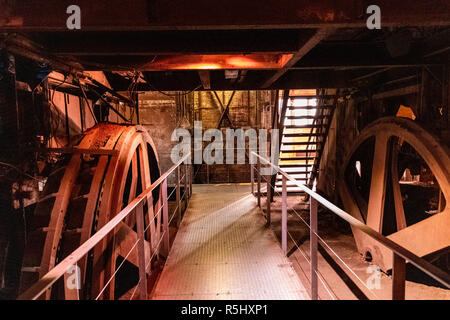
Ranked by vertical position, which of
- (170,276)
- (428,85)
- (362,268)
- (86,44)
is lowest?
(362,268)

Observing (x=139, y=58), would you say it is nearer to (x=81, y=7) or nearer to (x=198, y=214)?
(x=81, y=7)

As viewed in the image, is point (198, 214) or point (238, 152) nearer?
point (198, 214)

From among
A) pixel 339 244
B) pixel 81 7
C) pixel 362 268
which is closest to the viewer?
pixel 81 7

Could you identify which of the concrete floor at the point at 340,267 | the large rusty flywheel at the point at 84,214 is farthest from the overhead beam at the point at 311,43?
the large rusty flywheel at the point at 84,214

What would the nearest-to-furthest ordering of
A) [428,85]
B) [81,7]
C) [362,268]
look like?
[81,7]
[428,85]
[362,268]

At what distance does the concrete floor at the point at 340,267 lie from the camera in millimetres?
4352

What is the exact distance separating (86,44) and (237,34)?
1.85m

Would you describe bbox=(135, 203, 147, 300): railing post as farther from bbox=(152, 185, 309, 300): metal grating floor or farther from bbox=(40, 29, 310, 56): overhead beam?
bbox=(40, 29, 310, 56): overhead beam

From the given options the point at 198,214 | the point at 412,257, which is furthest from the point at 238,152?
the point at 412,257

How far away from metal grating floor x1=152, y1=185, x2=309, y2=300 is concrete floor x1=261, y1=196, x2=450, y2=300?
1.51 feet

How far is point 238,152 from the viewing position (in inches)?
558

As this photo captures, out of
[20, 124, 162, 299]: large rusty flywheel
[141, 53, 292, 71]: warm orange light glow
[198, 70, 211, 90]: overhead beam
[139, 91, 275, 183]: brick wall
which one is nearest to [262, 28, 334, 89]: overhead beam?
[141, 53, 292, 71]: warm orange light glow

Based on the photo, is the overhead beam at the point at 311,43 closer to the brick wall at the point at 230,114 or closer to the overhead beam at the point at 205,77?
the overhead beam at the point at 205,77

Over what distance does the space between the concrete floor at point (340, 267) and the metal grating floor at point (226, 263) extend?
18.1 inches
